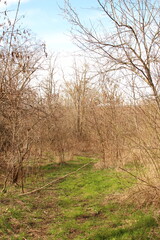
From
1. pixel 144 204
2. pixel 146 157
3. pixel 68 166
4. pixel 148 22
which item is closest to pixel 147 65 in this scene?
pixel 148 22

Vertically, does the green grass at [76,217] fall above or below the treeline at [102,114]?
below

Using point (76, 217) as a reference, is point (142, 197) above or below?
above

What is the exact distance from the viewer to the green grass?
4234mm

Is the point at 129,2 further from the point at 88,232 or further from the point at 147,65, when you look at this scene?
the point at 88,232

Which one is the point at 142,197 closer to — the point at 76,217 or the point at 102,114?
the point at 76,217

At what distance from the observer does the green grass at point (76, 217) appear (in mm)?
4234

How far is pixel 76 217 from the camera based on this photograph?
16.9 ft

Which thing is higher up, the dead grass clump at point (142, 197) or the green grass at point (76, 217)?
the dead grass clump at point (142, 197)

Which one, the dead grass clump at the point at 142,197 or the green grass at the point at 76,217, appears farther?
the dead grass clump at the point at 142,197

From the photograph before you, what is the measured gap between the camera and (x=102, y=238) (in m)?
4.07

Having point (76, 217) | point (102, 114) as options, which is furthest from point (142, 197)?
point (102, 114)

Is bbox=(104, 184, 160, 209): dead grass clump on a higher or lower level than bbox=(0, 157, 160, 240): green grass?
higher

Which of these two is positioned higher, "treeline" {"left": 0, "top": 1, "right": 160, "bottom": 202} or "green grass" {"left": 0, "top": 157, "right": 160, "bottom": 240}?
"treeline" {"left": 0, "top": 1, "right": 160, "bottom": 202}

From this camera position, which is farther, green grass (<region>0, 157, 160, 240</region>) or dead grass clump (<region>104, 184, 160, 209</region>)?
dead grass clump (<region>104, 184, 160, 209</region>)
